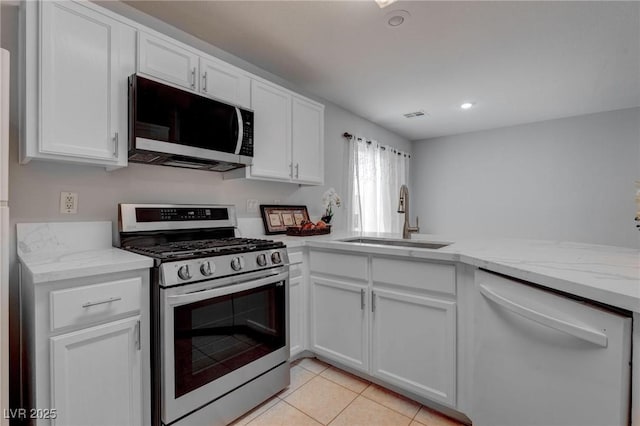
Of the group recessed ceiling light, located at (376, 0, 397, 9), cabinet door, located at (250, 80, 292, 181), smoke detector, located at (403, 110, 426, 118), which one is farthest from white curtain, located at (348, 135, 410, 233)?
recessed ceiling light, located at (376, 0, 397, 9)

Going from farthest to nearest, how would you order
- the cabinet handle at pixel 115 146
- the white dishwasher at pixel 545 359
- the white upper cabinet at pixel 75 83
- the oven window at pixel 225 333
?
the cabinet handle at pixel 115 146, the oven window at pixel 225 333, the white upper cabinet at pixel 75 83, the white dishwasher at pixel 545 359

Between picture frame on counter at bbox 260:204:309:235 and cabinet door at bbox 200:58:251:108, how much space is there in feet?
2.96

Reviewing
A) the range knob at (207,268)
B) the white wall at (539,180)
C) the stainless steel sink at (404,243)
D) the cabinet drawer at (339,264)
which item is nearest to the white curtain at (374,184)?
the white wall at (539,180)

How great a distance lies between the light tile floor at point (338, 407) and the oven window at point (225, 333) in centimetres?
32

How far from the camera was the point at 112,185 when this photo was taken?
177 centimetres

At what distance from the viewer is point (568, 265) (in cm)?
114

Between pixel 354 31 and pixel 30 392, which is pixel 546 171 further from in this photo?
pixel 30 392

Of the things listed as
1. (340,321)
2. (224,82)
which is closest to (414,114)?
(224,82)

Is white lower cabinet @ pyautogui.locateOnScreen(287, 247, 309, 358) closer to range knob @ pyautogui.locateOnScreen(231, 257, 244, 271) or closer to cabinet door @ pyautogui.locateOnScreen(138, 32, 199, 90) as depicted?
range knob @ pyautogui.locateOnScreen(231, 257, 244, 271)

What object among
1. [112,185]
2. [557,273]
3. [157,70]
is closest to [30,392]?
[112,185]

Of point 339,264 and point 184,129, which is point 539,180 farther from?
point 184,129

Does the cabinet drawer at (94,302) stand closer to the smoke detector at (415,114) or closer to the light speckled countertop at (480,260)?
the light speckled countertop at (480,260)

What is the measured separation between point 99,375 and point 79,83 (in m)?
1.31

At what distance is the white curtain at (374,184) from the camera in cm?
390
